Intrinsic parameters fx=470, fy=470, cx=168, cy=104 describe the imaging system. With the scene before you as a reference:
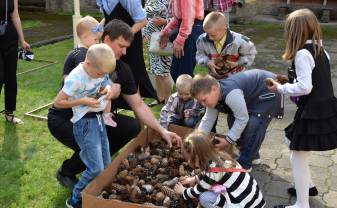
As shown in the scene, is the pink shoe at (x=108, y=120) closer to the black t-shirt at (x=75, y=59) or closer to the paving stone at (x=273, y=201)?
the black t-shirt at (x=75, y=59)

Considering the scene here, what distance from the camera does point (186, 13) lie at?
15.3 ft

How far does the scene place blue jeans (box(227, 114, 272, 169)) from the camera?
12.0 ft

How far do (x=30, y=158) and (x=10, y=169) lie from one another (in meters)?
0.28

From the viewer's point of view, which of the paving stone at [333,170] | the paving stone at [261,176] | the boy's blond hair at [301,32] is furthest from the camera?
the paving stone at [333,170]

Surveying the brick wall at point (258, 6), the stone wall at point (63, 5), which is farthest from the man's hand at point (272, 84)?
the stone wall at point (63, 5)

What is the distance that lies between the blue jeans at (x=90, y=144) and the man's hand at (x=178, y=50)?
1.78 m

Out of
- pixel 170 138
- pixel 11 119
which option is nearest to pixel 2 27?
pixel 11 119

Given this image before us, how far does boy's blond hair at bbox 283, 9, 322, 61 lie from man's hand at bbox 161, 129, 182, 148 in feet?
3.84

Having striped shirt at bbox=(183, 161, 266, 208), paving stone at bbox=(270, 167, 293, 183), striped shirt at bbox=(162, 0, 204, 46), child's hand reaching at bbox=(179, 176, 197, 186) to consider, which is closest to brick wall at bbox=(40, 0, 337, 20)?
striped shirt at bbox=(162, 0, 204, 46)

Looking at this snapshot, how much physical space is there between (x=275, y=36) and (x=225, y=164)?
9.16m

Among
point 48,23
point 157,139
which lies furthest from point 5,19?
point 48,23

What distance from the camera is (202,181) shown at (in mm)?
2896

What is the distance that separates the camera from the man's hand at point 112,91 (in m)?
3.22

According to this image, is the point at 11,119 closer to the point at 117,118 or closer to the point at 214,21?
the point at 117,118
